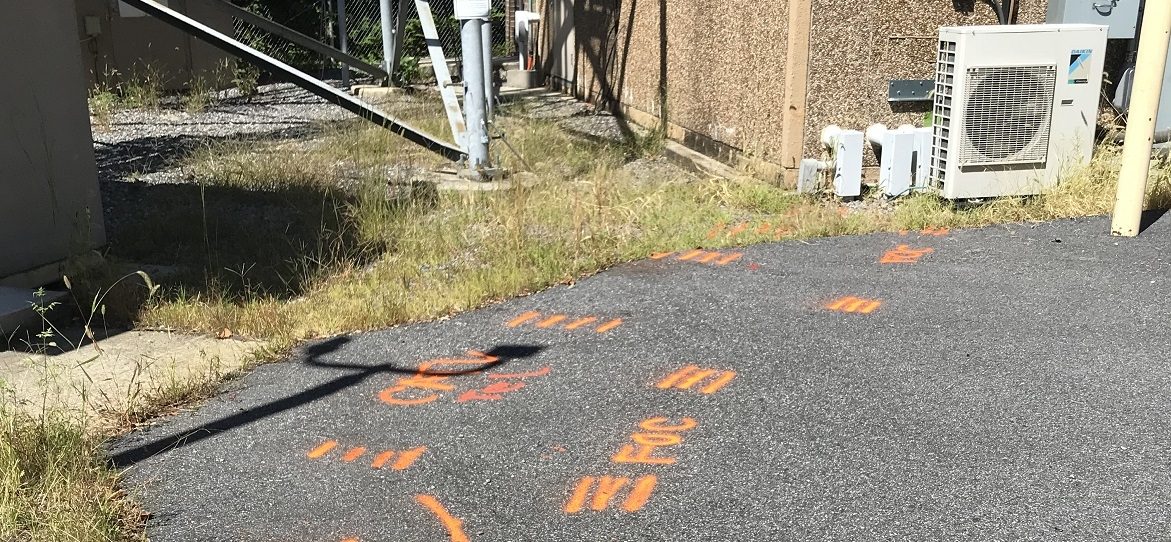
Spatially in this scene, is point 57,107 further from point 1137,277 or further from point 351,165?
point 1137,277

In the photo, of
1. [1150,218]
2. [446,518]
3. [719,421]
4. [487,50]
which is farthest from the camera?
[487,50]

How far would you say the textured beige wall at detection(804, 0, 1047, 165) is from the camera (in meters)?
7.00

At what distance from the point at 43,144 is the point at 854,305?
443 cm

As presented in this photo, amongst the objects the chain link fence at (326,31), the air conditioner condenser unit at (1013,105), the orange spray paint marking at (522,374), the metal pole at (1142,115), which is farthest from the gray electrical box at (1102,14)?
the chain link fence at (326,31)

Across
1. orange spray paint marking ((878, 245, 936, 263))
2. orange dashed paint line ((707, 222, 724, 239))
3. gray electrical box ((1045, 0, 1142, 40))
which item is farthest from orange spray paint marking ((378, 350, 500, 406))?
gray electrical box ((1045, 0, 1142, 40))

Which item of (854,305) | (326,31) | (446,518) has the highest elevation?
(326,31)

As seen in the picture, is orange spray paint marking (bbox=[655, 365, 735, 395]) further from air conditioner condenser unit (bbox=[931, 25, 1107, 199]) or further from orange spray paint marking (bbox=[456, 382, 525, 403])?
air conditioner condenser unit (bbox=[931, 25, 1107, 199])

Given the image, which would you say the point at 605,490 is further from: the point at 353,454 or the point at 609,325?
the point at 609,325

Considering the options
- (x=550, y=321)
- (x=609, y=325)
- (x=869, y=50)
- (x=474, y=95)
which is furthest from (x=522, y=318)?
(x=869, y=50)

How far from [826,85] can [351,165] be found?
4009 millimetres

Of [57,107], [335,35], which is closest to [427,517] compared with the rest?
[57,107]

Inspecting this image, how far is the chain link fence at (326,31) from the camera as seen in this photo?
669 inches

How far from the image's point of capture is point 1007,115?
6.50 meters

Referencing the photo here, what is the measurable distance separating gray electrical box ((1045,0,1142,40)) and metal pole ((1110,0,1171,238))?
162 centimetres
